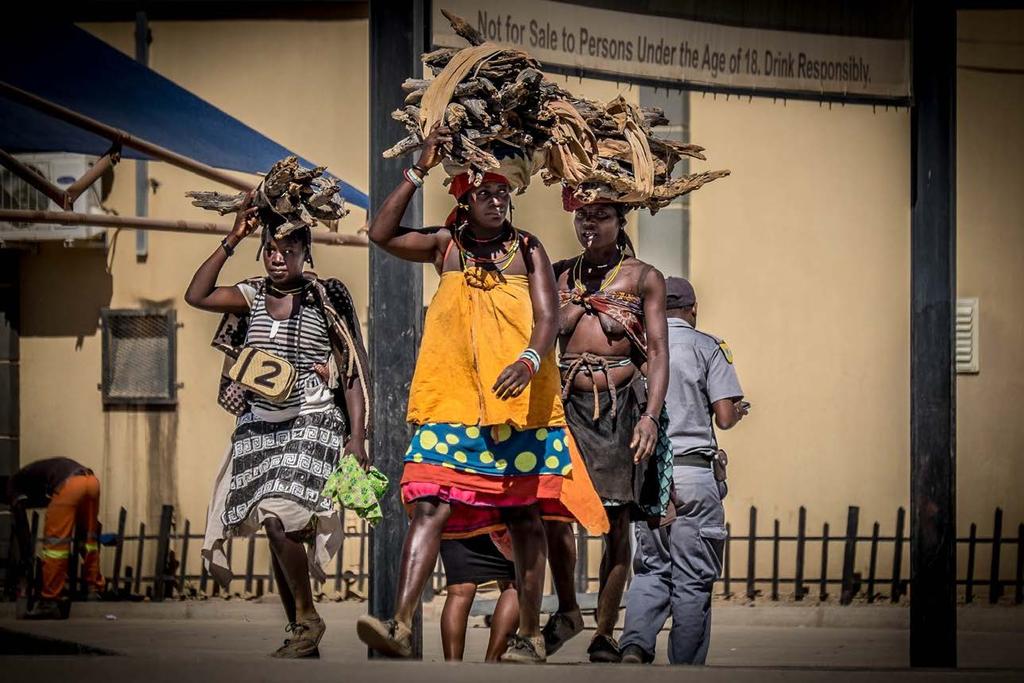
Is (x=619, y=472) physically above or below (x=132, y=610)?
above

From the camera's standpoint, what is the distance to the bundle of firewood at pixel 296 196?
6875mm

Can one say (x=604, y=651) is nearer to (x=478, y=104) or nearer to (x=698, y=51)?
(x=478, y=104)

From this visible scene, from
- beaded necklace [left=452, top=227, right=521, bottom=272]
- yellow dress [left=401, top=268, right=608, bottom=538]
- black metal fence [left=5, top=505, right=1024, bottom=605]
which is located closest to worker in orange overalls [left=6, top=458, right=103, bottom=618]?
black metal fence [left=5, top=505, right=1024, bottom=605]

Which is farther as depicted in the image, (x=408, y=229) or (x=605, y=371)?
(x=605, y=371)

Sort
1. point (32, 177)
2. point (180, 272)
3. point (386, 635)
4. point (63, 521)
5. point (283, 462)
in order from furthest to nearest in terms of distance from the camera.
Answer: point (180, 272)
point (63, 521)
point (32, 177)
point (283, 462)
point (386, 635)

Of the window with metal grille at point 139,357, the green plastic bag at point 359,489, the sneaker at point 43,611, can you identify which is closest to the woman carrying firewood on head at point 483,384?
the green plastic bag at point 359,489

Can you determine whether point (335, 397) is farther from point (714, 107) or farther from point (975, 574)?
point (975, 574)

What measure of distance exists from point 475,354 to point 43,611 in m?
6.09

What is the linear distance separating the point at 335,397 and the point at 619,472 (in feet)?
3.95

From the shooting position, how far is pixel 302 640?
22.7 ft

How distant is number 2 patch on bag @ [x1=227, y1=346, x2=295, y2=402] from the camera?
682cm

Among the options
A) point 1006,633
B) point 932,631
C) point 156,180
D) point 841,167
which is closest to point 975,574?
point 1006,633

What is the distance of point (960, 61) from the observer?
11750 millimetres

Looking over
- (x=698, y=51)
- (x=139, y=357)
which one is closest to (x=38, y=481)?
(x=139, y=357)
